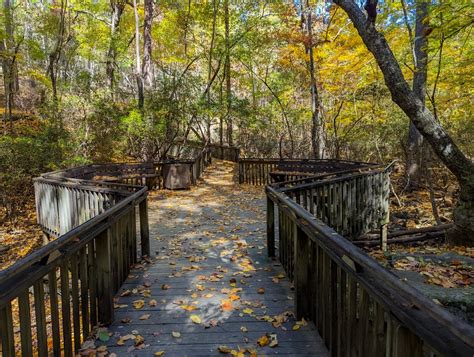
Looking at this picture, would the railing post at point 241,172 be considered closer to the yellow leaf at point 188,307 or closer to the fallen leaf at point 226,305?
the fallen leaf at point 226,305

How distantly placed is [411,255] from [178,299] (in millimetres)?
3527

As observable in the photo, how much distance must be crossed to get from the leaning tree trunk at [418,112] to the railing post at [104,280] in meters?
5.38

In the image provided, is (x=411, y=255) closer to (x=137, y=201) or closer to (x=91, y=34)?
(x=137, y=201)

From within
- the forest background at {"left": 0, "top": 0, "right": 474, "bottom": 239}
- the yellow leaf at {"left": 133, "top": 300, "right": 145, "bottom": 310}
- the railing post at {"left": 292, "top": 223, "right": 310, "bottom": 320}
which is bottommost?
the yellow leaf at {"left": 133, "top": 300, "right": 145, "bottom": 310}

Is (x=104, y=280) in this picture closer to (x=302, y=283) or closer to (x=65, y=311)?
(x=65, y=311)

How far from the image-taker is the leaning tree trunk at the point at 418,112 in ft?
20.4

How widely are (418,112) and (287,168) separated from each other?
19.8ft

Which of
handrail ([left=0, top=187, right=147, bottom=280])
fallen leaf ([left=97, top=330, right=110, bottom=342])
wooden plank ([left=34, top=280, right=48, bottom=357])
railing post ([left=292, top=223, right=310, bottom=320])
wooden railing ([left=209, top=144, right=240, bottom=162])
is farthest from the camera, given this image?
wooden railing ([left=209, top=144, right=240, bottom=162])

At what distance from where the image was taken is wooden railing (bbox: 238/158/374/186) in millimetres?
10638

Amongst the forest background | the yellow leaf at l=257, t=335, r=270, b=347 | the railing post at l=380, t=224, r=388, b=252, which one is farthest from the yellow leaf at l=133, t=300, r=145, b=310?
the forest background

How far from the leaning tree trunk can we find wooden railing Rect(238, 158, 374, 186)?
2614 mm

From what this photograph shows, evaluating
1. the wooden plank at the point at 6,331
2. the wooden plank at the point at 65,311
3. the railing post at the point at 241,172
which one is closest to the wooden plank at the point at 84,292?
the wooden plank at the point at 65,311

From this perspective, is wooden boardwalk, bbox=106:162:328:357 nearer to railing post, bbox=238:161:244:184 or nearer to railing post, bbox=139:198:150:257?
railing post, bbox=139:198:150:257

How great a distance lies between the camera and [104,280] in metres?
3.46
